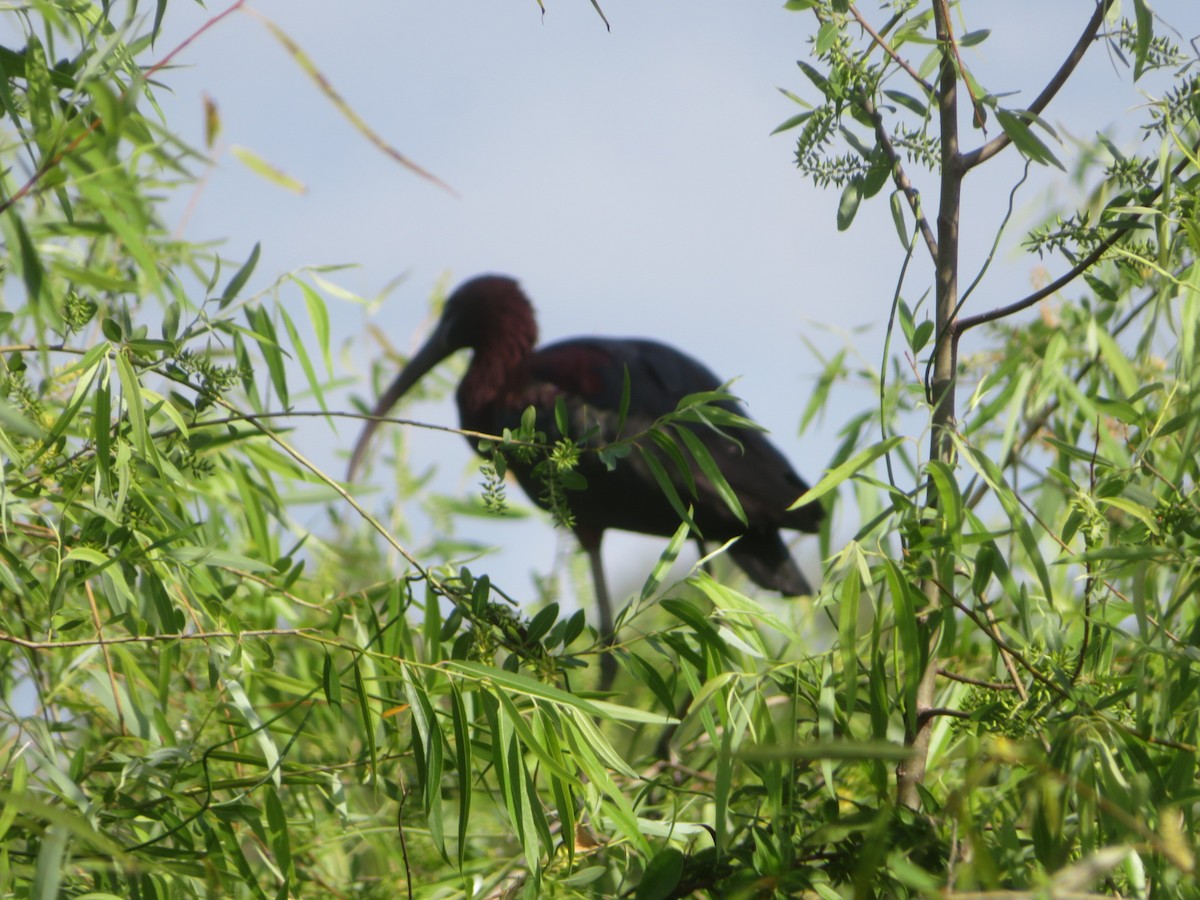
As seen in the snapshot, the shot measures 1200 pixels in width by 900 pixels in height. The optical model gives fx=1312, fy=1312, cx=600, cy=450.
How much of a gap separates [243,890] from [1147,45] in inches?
39.1

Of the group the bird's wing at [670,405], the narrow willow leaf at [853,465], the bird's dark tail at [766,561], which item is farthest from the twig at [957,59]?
the bird's dark tail at [766,561]

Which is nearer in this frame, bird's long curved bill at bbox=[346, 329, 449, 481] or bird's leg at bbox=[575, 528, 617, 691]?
bird's leg at bbox=[575, 528, 617, 691]

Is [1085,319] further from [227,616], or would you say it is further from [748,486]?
[748,486]

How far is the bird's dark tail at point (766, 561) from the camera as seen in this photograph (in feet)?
10.4

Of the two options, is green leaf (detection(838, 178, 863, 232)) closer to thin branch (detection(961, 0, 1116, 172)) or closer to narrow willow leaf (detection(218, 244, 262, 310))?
thin branch (detection(961, 0, 1116, 172))

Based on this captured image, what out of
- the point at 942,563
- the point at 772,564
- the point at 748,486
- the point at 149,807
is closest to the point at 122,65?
the point at 149,807

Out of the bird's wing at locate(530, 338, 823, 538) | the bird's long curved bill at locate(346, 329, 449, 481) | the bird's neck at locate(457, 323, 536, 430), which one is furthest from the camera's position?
the bird's long curved bill at locate(346, 329, 449, 481)

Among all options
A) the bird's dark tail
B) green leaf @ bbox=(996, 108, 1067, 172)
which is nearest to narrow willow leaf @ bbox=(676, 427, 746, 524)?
green leaf @ bbox=(996, 108, 1067, 172)

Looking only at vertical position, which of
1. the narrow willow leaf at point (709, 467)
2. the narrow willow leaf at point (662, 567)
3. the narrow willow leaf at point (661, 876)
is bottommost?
the narrow willow leaf at point (661, 876)

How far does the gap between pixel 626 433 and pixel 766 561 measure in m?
0.47

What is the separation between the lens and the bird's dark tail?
3.18 m

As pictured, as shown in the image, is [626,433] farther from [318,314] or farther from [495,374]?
[318,314]

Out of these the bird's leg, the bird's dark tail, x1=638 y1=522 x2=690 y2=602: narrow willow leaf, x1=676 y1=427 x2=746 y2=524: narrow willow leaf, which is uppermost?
x1=676 y1=427 x2=746 y2=524: narrow willow leaf

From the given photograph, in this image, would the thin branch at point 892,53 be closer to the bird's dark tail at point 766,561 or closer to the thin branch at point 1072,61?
the thin branch at point 1072,61
